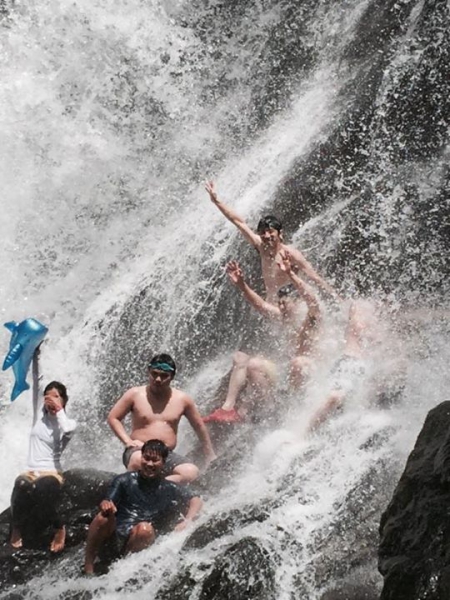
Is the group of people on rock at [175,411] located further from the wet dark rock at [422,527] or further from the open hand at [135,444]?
the wet dark rock at [422,527]

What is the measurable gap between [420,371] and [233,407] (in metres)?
1.60

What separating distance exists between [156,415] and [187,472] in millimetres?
558

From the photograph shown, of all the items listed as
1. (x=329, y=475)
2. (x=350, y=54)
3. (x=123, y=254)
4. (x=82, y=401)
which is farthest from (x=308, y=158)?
(x=329, y=475)

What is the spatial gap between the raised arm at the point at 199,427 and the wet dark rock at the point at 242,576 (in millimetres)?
Answer: 1853

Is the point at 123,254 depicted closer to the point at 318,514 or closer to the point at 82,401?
the point at 82,401

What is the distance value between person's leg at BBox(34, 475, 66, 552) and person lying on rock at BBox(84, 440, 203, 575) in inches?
27.5

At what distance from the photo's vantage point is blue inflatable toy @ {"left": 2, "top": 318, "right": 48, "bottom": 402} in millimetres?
8172

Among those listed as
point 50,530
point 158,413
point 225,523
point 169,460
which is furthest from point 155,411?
point 225,523

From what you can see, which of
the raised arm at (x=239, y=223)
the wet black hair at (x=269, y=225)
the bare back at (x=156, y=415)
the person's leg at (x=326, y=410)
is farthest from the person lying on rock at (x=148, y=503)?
the raised arm at (x=239, y=223)

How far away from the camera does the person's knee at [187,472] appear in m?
6.98

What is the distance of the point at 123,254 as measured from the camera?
40.8 feet

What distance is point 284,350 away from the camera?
839 centimetres

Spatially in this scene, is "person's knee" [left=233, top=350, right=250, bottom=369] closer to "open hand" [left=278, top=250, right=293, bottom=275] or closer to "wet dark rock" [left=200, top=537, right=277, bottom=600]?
"open hand" [left=278, top=250, right=293, bottom=275]

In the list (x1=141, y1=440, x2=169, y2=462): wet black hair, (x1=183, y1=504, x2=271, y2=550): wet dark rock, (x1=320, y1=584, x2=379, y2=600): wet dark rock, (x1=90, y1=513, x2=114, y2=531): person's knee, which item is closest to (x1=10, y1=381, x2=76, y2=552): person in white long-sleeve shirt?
→ (x1=90, y1=513, x2=114, y2=531): person's knee
